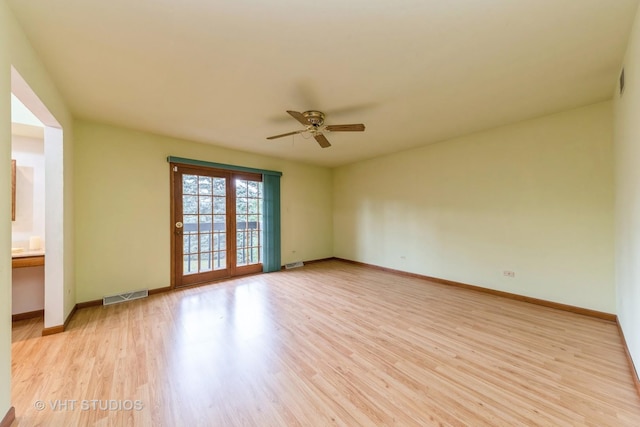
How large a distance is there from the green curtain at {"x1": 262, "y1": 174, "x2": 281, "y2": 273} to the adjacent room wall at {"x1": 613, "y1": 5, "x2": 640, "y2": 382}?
189 inches

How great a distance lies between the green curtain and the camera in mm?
5148

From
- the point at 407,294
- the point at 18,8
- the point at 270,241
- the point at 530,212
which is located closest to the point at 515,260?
the point at 530,212

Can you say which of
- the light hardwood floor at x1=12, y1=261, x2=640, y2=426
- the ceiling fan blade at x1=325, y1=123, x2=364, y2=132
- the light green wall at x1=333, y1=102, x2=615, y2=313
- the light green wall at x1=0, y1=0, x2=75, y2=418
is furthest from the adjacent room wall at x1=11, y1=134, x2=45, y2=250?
the light green wall at x1=333, y1=102, x2=615, y2=313

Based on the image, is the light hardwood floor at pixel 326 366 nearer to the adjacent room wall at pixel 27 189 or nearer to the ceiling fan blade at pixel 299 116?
the adjacent room wall at pixel 27 189

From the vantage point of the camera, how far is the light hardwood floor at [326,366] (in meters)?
1.55

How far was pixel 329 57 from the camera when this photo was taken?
2.00 meters

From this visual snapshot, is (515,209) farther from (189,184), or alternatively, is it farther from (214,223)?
(189,184)

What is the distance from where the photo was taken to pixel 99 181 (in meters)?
3.41

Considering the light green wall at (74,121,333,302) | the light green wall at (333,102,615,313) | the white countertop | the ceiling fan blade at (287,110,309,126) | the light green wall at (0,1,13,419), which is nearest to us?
the light green wall at (0,1,13,419)

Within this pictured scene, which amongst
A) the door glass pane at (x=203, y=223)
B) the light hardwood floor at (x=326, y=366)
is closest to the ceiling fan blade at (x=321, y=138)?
the light hardwood floor at (x=326, y=366)

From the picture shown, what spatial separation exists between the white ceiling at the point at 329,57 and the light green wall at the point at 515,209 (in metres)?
0.47

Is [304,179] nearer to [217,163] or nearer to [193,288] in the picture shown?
[217,163]

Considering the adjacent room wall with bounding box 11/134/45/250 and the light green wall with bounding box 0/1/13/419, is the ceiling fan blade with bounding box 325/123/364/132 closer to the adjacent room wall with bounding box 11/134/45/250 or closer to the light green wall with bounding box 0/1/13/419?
the light green wall with bounding box 0/1/13/419

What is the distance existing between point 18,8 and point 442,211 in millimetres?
5082
